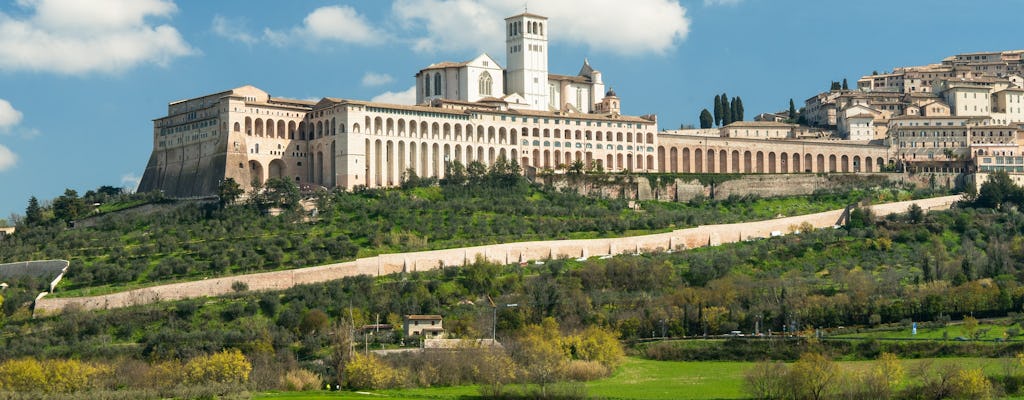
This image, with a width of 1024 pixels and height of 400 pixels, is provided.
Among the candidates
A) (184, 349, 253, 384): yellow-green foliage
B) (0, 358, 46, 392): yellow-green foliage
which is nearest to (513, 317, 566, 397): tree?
(184, 349, 253, 384): yellow-green foliage

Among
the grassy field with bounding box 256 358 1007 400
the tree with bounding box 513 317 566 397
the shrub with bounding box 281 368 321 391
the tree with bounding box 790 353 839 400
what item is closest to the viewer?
the tree with bounding box 790 353 839 400

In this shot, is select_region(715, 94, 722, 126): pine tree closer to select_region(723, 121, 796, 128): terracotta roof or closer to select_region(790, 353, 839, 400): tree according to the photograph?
select_region(723, 121, 796, 128): terracotta roof

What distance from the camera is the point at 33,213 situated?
83.9 metres

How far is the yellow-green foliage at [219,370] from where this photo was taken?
176ft

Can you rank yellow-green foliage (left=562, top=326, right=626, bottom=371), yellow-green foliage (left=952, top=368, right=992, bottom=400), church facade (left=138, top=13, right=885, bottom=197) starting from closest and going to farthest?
yellow-green foliage (left=952, top=368, right=992, bottom=400) < yellow-green foliage (left=562, top=326, right=626, bottom=371) < church facade (left=138, top=13, right=885, bottom=197)

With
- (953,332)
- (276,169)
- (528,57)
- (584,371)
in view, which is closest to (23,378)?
(584,371)

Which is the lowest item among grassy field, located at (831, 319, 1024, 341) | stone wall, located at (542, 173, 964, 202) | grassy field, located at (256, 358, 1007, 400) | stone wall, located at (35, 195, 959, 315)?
grassy field, located at (256, 358, 1007, 400)

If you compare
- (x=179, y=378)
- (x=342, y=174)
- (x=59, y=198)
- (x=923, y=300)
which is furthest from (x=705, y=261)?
(x=59, y=198)

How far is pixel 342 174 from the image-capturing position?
273ft

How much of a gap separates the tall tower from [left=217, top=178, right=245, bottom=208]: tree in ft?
73.9

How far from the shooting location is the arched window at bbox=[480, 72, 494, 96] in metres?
95.0

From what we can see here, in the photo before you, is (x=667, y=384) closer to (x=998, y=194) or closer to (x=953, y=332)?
(x=953, y=332)

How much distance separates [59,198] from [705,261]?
35447mm

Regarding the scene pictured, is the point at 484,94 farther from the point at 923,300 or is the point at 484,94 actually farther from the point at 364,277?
the point at 923,300
